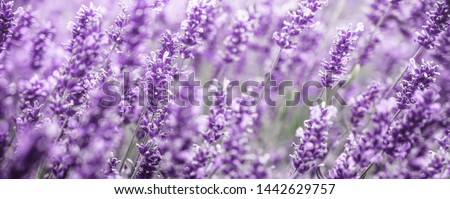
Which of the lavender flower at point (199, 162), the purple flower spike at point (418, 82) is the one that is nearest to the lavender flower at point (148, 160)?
the lavender flower at point (199, 162)

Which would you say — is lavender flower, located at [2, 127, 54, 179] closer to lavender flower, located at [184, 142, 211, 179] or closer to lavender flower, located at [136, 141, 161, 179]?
lavender flower, located at [136, 141, 161, 179]

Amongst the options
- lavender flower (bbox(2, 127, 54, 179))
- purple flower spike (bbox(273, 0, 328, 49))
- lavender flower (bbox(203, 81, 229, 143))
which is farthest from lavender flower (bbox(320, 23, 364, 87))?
lavender flower (bbox(2, 127, 54, 179))

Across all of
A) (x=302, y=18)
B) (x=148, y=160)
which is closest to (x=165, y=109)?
(x=148, y=160)

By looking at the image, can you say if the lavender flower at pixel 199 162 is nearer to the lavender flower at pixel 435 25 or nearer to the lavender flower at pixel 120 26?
the lavender flower at pixel 120 26

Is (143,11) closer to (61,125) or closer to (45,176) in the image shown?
(61,125)

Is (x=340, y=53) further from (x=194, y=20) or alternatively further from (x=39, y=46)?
(x=39, y=46)
